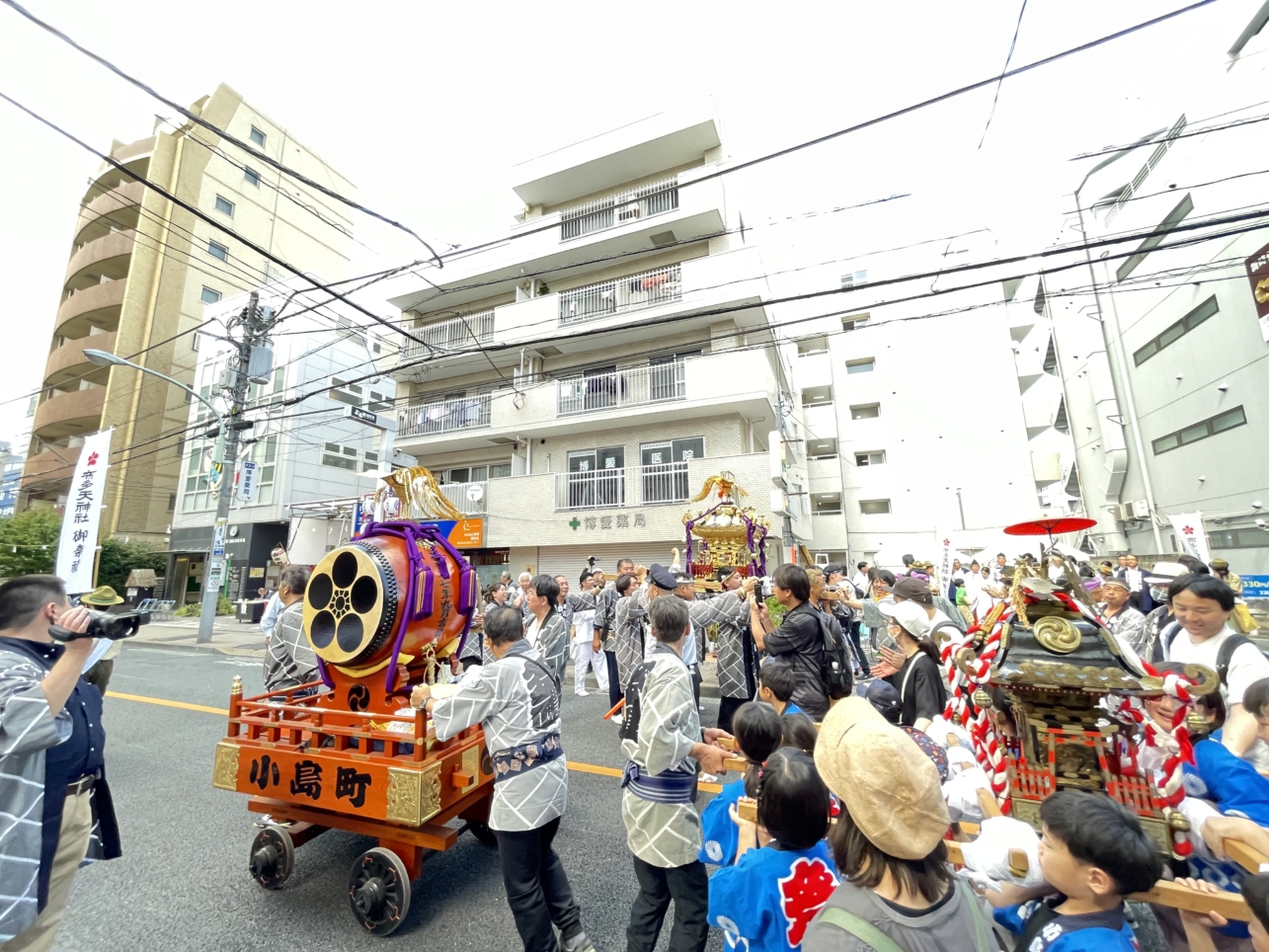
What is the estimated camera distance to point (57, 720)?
196cm

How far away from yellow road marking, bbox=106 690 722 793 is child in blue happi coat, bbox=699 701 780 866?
2404 mm

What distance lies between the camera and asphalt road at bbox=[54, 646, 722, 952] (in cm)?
278

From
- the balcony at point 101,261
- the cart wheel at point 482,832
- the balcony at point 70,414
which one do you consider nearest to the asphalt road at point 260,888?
the cart wheel at point 482,832

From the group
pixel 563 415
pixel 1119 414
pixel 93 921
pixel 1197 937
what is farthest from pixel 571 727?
pixel 1119 414

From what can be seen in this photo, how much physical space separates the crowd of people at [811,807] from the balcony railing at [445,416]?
50.0ft

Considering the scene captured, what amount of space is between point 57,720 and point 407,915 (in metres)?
2.07

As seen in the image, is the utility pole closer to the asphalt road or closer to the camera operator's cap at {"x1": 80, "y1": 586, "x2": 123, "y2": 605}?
the asphalt road

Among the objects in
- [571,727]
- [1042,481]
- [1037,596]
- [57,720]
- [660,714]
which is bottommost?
[571,727]

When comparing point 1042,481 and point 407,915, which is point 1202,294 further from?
point 407,915

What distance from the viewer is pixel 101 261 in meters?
25.1

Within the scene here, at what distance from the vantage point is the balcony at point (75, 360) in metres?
24.3

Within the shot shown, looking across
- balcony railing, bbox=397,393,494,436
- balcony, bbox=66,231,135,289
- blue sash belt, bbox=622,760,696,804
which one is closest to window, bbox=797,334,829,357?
balcony railing, bbox=397,393,494,436

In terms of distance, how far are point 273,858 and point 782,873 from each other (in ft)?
10.4

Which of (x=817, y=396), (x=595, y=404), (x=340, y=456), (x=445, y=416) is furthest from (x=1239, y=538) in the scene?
(x=340, y=456)
